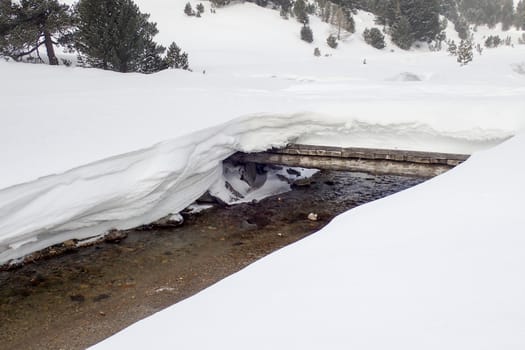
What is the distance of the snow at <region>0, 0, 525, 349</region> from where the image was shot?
6.93 ft

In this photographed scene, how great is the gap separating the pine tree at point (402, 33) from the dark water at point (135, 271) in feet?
80.3

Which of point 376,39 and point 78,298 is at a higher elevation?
point 376,39

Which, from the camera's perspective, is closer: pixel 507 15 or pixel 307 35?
pixel 307 35

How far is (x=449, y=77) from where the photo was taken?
14.0 metres

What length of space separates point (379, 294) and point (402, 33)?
3086 centimetres

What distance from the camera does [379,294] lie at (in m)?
2.28

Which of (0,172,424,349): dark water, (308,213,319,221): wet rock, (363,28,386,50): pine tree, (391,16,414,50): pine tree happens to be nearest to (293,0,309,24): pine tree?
(363,28,386,50): pine tree

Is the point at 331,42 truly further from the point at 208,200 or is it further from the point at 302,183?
the point at 208,200

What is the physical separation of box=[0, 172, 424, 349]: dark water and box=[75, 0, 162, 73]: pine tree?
7.67 meters

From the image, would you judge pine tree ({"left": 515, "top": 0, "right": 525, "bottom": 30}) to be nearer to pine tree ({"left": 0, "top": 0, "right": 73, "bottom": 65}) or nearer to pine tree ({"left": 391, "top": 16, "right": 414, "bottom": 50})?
pine tree ({"left": 391, "top": 16, "right": 414, "bottom": 50})

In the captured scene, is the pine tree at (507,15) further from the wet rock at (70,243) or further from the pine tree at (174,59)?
the wet rock at (70,243)

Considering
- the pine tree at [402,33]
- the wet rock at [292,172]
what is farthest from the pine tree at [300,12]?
the wet rock at [292,172]

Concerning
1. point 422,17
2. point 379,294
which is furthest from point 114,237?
point 422,17

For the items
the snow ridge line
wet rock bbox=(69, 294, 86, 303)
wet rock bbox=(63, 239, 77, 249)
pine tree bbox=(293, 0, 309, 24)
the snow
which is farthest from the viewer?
pine tree bbox=(293, 0, 309, 24)
